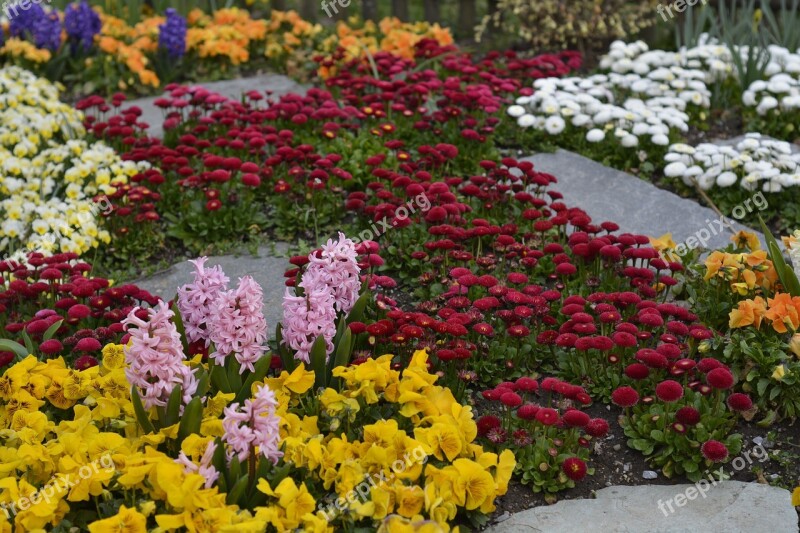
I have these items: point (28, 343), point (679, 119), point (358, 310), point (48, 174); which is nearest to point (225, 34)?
point (48, 174)

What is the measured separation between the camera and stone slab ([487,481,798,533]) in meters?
3.04

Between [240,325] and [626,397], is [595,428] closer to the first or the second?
[626,397]

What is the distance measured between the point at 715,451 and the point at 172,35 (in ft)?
17.9

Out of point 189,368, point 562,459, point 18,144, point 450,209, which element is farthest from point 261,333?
point 18,144

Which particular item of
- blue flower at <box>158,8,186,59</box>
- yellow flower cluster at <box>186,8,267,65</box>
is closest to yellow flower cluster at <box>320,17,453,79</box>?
yellow flower cluster at <box>186,8,267,65</box>

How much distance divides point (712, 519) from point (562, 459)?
527 mm

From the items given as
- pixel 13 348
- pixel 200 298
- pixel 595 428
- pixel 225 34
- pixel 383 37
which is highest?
pixel 225 34

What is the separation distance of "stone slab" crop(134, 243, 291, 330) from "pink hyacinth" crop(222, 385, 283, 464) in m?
1.52

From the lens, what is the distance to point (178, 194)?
5199 mm

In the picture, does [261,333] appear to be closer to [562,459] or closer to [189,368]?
[189,368]

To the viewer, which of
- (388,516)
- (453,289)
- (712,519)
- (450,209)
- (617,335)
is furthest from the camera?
(450,209)

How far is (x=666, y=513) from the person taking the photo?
10.2ft

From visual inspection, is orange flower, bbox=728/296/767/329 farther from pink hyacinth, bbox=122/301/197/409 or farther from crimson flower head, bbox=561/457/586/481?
pink hyacinth, bbox=122/301/197/409

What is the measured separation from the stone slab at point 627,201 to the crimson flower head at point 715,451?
1.90 m
